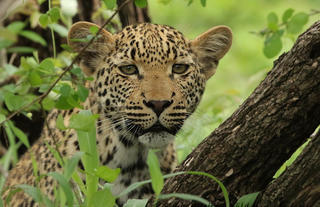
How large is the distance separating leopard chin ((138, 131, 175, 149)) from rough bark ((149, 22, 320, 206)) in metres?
1.19

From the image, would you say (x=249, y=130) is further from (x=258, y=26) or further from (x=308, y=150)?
(x=258, y=26)

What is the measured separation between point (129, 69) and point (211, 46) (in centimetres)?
95

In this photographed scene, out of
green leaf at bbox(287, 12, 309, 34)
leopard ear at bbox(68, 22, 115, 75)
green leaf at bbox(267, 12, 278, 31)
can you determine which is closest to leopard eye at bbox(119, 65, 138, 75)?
leopard ear at bbox(68, 22, 115, 75)

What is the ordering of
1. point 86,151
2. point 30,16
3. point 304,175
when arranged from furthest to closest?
1. point 30,16
2. point 86,151
3. point 304,175

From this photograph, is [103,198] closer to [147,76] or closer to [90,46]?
[147,76]

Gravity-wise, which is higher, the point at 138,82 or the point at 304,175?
A: the point at 138,82

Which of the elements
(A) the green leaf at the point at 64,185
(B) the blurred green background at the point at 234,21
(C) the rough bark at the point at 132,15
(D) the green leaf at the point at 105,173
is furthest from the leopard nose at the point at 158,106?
(B) the blurred green background at the point at 234,21

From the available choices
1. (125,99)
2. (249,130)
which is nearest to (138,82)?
(125,99)

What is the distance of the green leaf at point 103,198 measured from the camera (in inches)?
182

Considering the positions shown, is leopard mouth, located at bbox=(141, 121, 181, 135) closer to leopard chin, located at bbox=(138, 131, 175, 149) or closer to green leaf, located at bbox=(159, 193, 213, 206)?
leopard chin, located at bbox=(138, 131, 175, 149)

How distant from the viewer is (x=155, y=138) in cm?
599

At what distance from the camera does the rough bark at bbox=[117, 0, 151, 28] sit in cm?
888

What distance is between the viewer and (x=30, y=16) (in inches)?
345

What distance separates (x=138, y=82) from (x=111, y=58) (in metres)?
0.44
